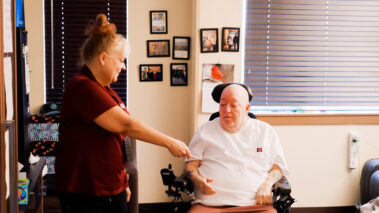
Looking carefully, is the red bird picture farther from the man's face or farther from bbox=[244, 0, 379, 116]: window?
the man's face

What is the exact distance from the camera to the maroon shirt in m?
1.92

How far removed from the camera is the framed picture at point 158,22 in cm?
403

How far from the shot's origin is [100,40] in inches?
79.0

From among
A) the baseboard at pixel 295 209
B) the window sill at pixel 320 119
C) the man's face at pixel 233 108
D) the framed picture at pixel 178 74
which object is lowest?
the baseboard at pixel 295 209

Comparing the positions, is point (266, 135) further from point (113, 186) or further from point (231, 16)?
point (231, 16)

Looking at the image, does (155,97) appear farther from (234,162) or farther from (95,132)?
(95,132)

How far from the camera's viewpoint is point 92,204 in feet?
6.61

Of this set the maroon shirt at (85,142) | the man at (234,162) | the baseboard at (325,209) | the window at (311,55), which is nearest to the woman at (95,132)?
the maroon shirt at (85,142)

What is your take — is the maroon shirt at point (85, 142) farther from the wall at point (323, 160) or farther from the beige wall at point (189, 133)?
the wall at point (323, 160)

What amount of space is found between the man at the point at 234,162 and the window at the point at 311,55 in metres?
1.25

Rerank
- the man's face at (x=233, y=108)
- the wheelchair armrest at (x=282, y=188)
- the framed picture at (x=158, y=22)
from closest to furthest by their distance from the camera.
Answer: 1. the wheelchair armrest at (x=282, y=188)
2. the man's face at (x=233, y=108)
3. the framed picture at (x=158, y=22)

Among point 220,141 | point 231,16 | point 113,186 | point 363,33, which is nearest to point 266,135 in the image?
point 220,141

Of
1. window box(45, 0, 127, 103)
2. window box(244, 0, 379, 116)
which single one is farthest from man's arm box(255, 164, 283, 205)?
window box(45, 0, 127, 103)

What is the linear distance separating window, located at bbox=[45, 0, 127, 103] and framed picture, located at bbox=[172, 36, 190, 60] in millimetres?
487
